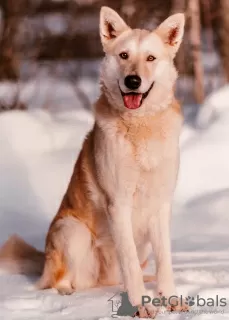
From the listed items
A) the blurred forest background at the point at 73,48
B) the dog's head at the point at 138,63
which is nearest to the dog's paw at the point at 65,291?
the dog's head at the point at 138,63

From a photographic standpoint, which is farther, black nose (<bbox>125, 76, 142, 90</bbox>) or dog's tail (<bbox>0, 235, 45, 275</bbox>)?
dog's tail (<bbox>0, 235, 45, 275</bbox>)

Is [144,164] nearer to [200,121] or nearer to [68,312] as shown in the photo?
[68,312]

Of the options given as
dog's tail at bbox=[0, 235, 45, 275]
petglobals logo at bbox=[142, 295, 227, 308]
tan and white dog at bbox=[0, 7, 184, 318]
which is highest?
tan and white dog at bbox=[0, 7, 184, 318]

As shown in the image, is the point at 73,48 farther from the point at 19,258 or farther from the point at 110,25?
the point at 110,25

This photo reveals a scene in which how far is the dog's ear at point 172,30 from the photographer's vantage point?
4234 millimetres

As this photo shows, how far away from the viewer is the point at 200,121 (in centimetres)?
812

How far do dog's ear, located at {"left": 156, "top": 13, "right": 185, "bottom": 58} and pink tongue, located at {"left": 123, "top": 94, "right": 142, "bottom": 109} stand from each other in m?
0.35

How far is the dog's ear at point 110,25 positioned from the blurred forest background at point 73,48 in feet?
16.8

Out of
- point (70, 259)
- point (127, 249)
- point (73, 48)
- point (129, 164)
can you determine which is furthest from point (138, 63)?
point (73, 48)

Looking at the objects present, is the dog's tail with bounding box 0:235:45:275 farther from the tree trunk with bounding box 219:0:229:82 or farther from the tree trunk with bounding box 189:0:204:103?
the tree trunk with bounding box 219:0:229:82

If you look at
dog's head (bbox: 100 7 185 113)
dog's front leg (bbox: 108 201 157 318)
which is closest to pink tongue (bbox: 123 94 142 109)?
dog's head (bbox: 100 7 185 113)

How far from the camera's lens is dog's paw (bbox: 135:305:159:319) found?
151 inches

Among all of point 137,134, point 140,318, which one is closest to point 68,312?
point 140,318

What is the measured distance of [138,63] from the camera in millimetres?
4066
